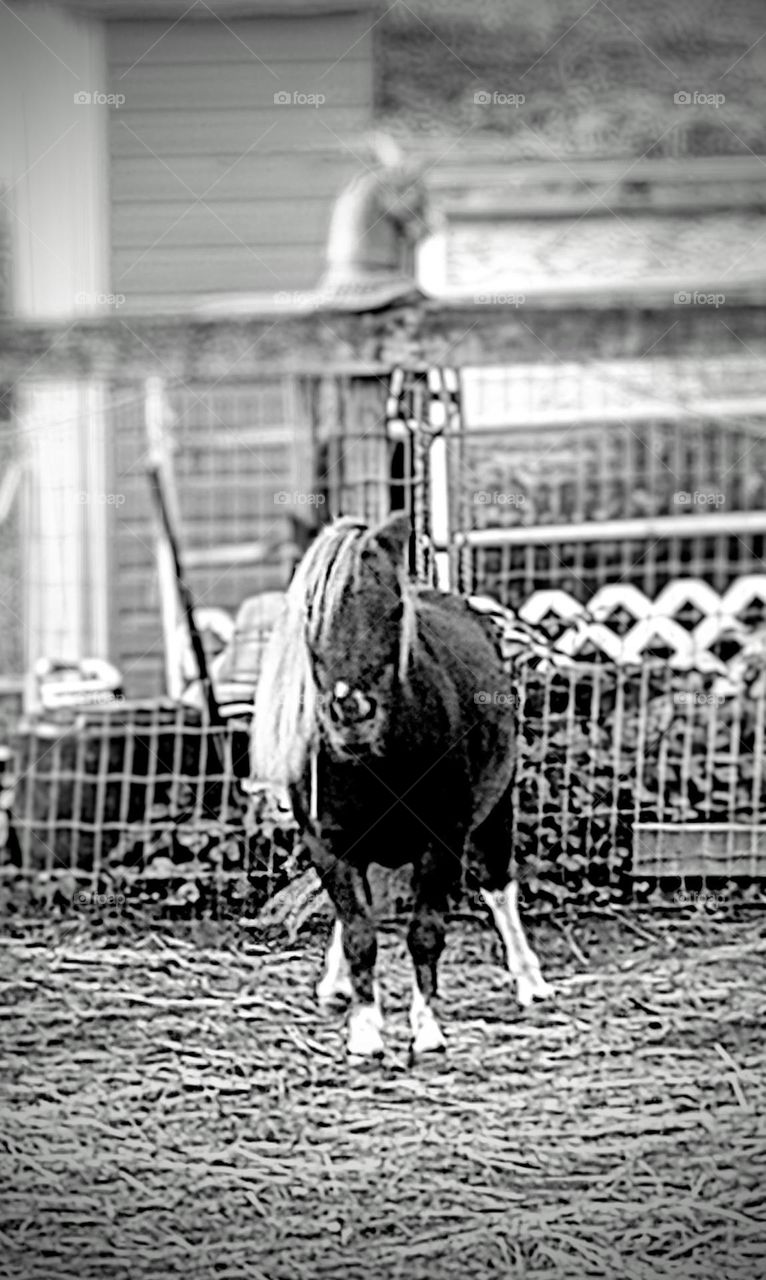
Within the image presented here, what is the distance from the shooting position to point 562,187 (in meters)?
2.70

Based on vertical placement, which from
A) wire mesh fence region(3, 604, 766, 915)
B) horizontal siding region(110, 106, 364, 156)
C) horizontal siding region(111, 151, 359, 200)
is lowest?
wire mesh fence region(3, 604, 766, 915)

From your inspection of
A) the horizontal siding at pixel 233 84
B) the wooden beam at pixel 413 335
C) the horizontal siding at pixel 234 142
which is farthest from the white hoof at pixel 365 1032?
the horizontal siding at pixel 233 84

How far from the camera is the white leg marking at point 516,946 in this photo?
2762mm

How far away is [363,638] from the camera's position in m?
2.65

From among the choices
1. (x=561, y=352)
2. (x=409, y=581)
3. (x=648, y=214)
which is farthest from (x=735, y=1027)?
(x=648, y=214)

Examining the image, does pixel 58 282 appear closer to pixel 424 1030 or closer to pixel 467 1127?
pixel 424 1030

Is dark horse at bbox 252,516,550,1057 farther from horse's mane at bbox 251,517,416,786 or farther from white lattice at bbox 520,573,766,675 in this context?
white lattice at bbox 520,573,766,675

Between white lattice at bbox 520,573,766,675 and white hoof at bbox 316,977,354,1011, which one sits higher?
white lattice at bbox 520,573,766,675

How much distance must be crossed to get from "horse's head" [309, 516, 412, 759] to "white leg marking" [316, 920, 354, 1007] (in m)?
0.31

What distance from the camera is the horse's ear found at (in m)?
2.66

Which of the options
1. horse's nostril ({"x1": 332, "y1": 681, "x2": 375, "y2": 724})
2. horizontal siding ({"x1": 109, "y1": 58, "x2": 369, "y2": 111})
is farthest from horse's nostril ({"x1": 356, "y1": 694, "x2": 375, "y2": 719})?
horizontal siding ({"x1": 109, "y1": 58, "x2": 369, "y2": 111})

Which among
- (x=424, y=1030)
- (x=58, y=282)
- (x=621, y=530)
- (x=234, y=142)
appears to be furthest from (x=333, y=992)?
(x=234, y=142)

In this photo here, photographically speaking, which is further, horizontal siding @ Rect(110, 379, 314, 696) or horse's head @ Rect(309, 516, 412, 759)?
horizontal siding @ Rect(110, 379, 314, 696)

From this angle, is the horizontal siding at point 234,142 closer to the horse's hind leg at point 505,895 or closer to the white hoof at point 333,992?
the horse's hind leg at point 505,895
